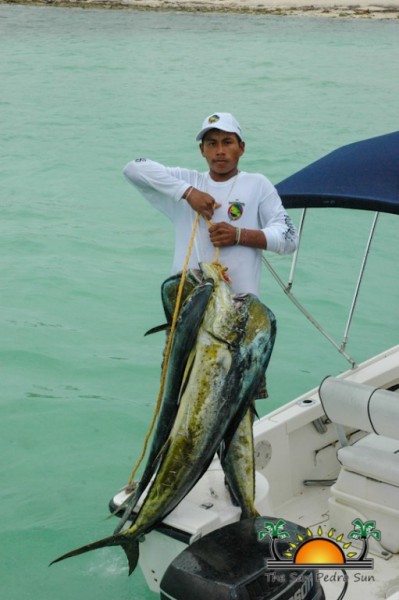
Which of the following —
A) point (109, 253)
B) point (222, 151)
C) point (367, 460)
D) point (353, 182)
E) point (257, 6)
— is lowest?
point (109, 253)

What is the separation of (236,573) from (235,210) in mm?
1311

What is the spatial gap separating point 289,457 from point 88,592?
1.42 metres

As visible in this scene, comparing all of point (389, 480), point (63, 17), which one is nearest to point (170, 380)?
point (389, 480)

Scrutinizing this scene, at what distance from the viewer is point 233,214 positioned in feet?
12.4

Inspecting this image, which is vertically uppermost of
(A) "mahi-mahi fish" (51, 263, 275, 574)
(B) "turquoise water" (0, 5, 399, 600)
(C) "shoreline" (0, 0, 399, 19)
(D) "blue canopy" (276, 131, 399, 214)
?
(C) "shoreline" (0, 0, 399, 19)

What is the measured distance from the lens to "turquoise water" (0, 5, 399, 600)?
23.6ft

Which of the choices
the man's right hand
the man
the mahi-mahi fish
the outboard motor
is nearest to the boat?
the outboard motor

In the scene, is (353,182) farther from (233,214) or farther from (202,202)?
(202,202)

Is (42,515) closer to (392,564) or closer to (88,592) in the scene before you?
(88,592)

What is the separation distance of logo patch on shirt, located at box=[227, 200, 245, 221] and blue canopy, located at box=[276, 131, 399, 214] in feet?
3.81

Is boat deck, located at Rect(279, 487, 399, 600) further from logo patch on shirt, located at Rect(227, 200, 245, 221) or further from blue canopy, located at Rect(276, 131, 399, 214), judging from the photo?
blue canopy, located at Rect(276, 131, 399, 214)

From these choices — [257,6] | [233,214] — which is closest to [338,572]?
[233,214]

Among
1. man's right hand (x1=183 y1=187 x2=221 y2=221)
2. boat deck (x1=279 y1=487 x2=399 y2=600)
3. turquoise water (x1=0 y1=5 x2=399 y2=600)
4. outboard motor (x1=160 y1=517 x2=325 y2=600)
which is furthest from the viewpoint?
turquoise water (x1=0 y1=5 x2=399 y2=600)

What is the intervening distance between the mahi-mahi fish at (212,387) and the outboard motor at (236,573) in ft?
0.83
